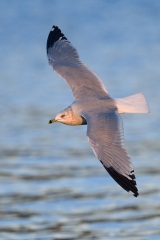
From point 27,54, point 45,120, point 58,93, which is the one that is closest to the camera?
point 45,120

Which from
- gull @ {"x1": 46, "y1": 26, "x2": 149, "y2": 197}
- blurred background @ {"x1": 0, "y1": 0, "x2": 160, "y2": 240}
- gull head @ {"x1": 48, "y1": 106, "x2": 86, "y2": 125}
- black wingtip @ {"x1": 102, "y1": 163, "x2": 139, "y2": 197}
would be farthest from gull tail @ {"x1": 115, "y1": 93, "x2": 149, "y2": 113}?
blurred background @ {"x1": 0, "y1": 0, "x2": 160, "y2": 240}

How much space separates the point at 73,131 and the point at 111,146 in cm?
748

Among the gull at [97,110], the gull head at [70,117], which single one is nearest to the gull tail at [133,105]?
the gull at [97,110]

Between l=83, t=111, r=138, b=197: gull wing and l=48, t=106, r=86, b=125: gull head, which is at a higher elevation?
l=48, t=106, r=86, b=125: gull head

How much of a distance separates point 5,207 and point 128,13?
11.7 m

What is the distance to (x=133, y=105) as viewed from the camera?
8680 mm

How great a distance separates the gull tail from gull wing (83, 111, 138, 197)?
9 centimetres

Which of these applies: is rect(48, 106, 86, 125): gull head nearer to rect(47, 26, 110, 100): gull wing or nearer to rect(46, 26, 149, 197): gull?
rect(46, 26, 149, 197): gull

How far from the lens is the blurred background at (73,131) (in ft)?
38.7

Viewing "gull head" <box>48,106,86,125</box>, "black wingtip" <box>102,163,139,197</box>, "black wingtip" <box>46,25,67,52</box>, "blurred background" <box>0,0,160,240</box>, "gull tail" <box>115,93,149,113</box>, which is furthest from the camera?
"blurred background" <box>0,0,160,240</box>

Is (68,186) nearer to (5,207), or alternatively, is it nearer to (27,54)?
(5,207)

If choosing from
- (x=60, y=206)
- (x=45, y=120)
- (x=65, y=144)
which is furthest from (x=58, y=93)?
(x=60, y=206)

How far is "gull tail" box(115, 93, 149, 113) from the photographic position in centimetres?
862

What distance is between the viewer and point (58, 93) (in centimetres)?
1769
